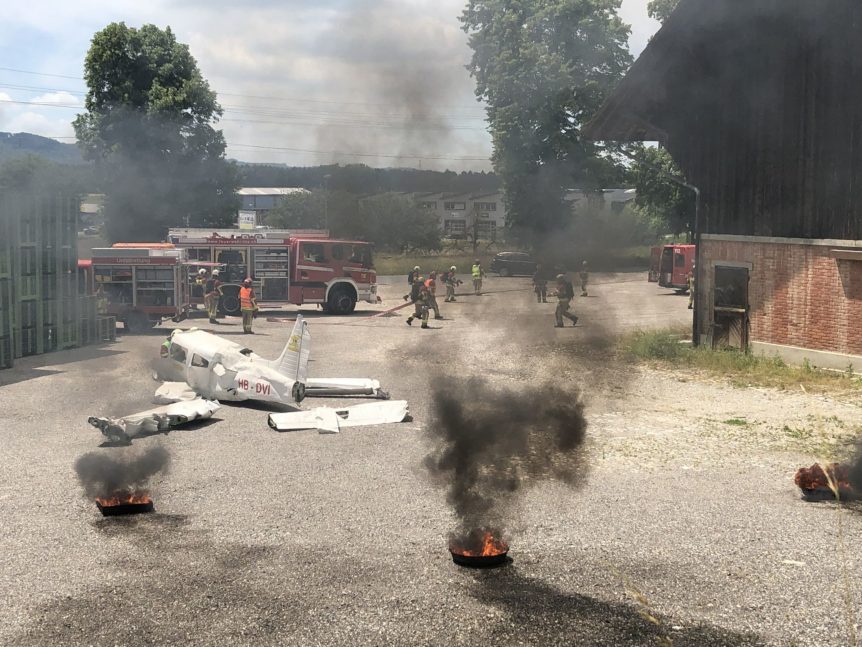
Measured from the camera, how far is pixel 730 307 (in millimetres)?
25219

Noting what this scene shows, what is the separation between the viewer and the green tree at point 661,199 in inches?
1018

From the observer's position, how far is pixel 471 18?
17016mm

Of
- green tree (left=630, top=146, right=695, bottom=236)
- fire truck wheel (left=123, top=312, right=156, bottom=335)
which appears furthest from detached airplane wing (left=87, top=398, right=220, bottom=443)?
fire truck wheel (left=123, top=312, right=156, bottom=335)

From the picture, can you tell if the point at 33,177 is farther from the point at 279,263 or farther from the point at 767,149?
the point at 767,149

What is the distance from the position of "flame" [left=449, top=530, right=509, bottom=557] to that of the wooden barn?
15050 millimetres

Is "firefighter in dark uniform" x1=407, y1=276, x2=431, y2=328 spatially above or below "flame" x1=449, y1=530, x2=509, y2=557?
above

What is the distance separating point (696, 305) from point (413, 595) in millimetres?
18919

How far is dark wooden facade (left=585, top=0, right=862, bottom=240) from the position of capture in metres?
21.7

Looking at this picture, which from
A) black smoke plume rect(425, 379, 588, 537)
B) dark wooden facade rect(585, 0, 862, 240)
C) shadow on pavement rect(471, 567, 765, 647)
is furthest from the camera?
dark wooden facade rect(585, 0, 862, 240)

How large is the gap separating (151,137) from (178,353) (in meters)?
26.9

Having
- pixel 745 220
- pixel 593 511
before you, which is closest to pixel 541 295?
pixel 745 220

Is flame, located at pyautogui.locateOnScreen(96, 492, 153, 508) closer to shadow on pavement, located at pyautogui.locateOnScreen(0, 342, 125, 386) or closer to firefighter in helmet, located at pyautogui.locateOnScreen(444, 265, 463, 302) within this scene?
shadow on pavement, located at pyautogui.locateOnScreen(0, 342, 125, 386)

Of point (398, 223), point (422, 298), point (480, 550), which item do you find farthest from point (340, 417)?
point (422, 298)

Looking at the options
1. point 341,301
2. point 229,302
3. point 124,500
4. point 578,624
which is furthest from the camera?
point 341,301
